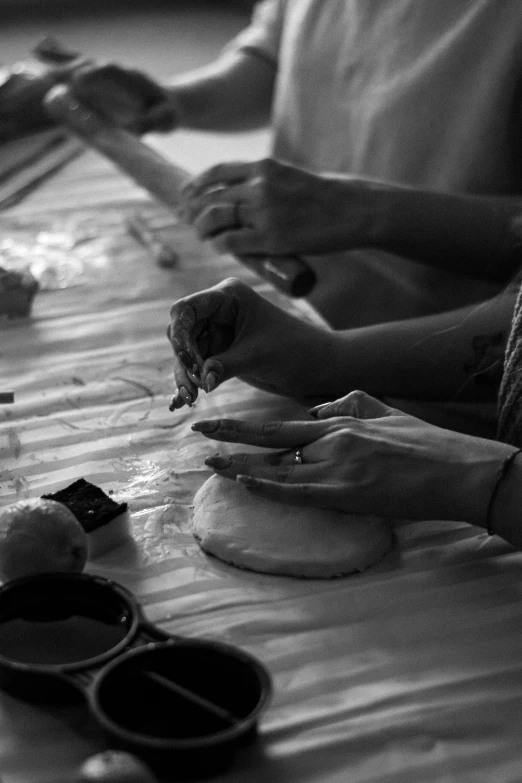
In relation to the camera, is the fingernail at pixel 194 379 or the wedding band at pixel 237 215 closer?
the fingernail at pixel 194 379

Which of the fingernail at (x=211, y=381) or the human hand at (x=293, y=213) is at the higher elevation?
the human hand at (x=293, y=213)

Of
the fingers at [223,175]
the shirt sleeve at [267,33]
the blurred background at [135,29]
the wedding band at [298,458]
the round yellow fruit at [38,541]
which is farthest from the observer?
the blurred background at [135,29]

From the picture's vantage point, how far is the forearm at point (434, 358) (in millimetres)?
1063

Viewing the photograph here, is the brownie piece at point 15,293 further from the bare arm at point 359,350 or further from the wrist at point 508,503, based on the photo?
the wrist at point 508,503

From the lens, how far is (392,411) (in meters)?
0.88

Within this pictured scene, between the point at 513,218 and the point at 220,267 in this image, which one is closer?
the point at 513,218

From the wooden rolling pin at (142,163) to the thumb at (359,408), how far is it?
339 millimetres

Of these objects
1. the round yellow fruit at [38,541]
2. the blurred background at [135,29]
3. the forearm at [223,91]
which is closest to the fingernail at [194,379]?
the round yellow fruit at [38,541]

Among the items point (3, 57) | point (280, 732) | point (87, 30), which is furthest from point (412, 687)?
point (87, 30)

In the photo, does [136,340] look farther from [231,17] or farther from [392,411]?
[231,17]

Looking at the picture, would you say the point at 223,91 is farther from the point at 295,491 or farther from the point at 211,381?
the point at 295,491

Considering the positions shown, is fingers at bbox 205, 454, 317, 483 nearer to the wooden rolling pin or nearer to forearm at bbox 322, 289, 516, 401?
forearm at bbox 322, 289, 516, 401

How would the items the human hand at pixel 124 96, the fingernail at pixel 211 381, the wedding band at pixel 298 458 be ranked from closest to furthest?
the wedding band at pixel 298 458 → the fingernail at pixel 211 381 → the human hand at pixel 124 96

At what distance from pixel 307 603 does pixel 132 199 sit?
1043mm
